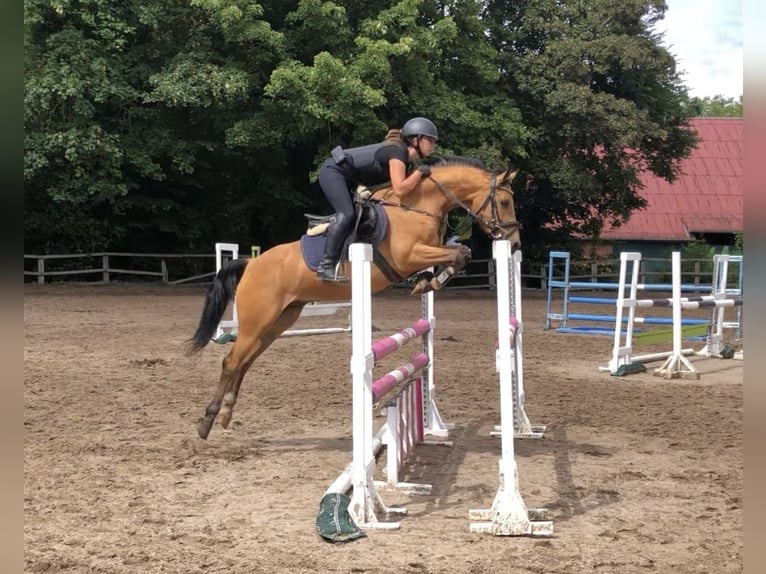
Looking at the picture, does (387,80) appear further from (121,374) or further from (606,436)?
(606,436)

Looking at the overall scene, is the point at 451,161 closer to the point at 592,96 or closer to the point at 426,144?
the point at 426,144

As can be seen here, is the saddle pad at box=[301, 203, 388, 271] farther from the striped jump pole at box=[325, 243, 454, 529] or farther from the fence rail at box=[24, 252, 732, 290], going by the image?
the fence rail at box=[24, 252, 732, 290]

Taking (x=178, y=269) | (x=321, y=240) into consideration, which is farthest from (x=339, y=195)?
(x=178, y=269)

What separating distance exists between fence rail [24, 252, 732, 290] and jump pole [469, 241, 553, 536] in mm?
15667

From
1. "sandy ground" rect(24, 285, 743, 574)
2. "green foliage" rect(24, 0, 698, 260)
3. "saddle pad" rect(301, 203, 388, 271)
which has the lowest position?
"sandy ground" rect(24, 285, 743, 574)

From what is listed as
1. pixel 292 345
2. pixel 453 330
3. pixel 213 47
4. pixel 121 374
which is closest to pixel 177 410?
pixel 121 374

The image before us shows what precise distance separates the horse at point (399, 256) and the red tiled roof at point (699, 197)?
81.1 feet

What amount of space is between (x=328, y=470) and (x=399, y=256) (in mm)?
1530

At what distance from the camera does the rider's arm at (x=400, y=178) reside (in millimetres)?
5203

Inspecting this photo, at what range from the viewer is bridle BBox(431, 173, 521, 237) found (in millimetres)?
5190

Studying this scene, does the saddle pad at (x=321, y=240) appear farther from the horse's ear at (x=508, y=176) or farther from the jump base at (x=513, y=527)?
the jump base at (x=513, y=527)

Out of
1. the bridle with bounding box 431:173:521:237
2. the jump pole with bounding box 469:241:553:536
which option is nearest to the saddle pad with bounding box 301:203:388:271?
the bridle with bounding box 431:173:521:237

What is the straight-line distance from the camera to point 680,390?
8.47 meters

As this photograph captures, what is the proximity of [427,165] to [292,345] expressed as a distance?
6.73 m
